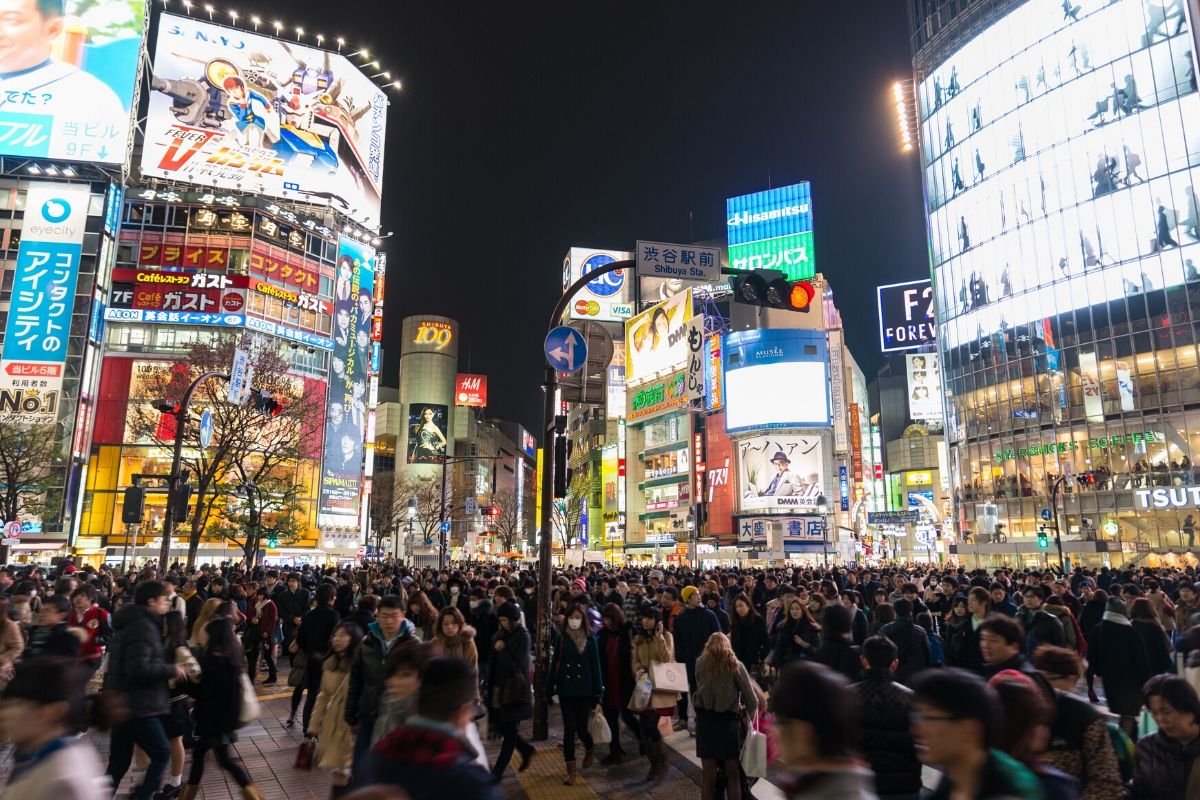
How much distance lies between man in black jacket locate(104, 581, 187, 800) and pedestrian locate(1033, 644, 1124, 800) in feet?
20.0

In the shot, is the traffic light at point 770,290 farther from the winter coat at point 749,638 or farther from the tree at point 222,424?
the tree at point 222,424

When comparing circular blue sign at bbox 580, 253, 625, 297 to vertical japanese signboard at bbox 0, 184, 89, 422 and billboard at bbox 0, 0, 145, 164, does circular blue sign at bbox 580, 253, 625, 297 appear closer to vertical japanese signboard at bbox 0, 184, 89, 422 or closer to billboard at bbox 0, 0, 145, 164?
billboard at bbox 0, 0, 145, 164

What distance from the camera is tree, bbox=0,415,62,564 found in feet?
117

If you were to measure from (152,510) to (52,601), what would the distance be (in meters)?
51.0

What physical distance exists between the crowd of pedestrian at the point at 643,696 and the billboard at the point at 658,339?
5683 centimetres

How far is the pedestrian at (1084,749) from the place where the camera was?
3621mm

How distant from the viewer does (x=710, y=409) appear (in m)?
65.3

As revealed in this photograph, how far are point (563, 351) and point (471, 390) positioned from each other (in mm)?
124437

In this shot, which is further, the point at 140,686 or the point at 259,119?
the point at 259,119

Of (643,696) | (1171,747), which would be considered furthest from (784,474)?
(1171,747)

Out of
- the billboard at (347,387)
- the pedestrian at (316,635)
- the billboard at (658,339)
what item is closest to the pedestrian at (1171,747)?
the pedestrian at (316,635)

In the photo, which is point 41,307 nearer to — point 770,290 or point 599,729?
point 770,290

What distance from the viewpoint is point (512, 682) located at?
7652 mm

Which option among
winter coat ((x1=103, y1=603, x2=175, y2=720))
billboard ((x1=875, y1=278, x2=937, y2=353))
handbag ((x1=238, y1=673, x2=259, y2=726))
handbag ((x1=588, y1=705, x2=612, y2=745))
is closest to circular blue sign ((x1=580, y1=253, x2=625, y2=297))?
billboard ((x1=875, y1=278, x2=937, y2=353))
